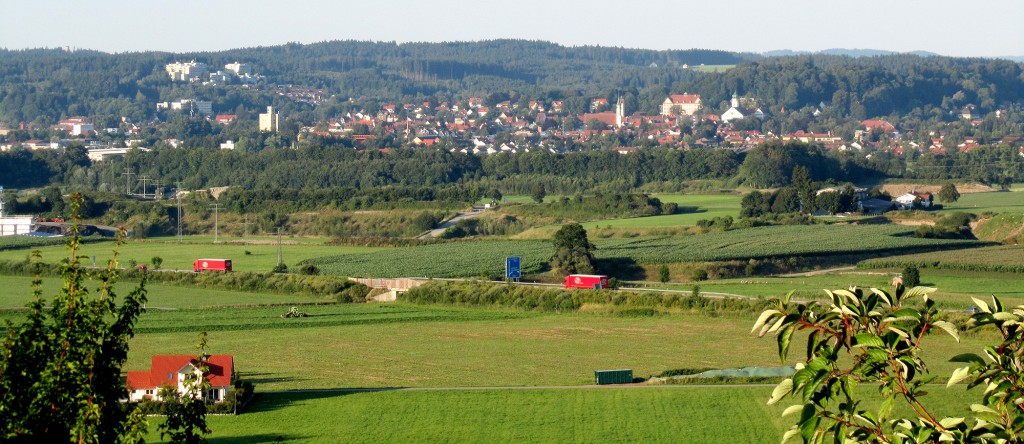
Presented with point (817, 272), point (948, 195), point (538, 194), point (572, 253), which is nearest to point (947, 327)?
point (572, 253)

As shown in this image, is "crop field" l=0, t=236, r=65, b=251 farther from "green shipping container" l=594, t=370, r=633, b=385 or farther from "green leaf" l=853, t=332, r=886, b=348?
"green leaf" l=853, t=332, r=886, b=348

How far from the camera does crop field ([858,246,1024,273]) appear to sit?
2066 inches

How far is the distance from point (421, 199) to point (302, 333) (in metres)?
45.0

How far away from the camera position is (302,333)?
3988cm

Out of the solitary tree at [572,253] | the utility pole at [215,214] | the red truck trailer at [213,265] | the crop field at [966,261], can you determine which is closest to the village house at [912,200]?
the crop field at [966,261]

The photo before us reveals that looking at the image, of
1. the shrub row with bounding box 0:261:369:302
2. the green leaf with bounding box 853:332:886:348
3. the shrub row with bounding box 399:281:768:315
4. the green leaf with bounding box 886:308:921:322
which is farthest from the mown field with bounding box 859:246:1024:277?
the green leaf with bounding box 853:332:886:348

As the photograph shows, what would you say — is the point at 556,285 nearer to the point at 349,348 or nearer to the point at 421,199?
the point at 349,348

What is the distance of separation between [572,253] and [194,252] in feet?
67.8

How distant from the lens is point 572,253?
54.2 meters

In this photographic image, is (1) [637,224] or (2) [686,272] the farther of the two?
(1) [637,224]

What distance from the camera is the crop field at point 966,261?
52469 mm

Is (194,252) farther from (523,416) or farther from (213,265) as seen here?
(523,416)

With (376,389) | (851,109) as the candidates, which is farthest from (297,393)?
(851,109)

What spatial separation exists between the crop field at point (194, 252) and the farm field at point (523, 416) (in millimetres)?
30054
